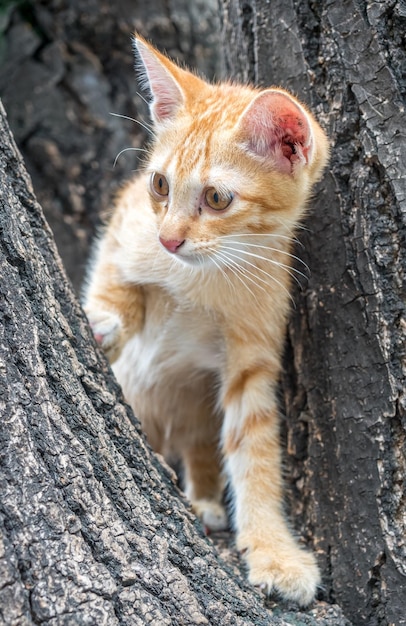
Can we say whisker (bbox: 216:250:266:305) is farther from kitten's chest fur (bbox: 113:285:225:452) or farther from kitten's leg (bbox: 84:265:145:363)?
kitten's leg (bbox: 84:265:145:363)

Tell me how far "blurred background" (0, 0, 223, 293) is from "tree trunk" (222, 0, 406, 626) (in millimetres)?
1367

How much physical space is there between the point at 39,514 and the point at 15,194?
2.40 ft

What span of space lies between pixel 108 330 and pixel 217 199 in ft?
1.90

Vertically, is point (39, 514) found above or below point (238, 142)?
below

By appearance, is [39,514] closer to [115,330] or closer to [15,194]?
[15,194]

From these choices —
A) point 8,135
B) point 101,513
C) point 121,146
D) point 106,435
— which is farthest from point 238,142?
point 121,146

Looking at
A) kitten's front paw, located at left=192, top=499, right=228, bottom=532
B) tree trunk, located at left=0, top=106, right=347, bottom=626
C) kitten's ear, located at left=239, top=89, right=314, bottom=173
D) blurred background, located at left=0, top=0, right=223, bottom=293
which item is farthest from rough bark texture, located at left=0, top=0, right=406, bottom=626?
blurred background, located at left=0, top=0, right=223, bottom=293

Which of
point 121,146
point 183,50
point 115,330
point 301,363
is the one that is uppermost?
point 183,50

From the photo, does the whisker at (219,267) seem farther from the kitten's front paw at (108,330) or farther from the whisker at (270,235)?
the kitten's front paw at (108,330)

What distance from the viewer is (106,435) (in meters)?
1.60

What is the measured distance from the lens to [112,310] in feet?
7.73

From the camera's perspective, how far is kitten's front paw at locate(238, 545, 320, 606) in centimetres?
194

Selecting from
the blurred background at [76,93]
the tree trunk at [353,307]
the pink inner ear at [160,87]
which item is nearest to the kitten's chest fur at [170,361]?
the tree trunk at [353,307]

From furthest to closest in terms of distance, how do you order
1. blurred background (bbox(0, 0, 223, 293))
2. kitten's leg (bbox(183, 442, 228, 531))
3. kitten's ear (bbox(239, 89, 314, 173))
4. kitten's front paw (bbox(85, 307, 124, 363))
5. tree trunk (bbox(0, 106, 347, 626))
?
1. blurred background (bbox(0, 0, 223, 293))
2. kitten's leg (bbox(183, 442, 228, 531))
3. kitten's front paw (bbox(85, 307, 124, 363))
4. kitten's ear (bbox(239, 89, 314, 173))
5. tree trunk (bbox(0, 106, 347, 626))
